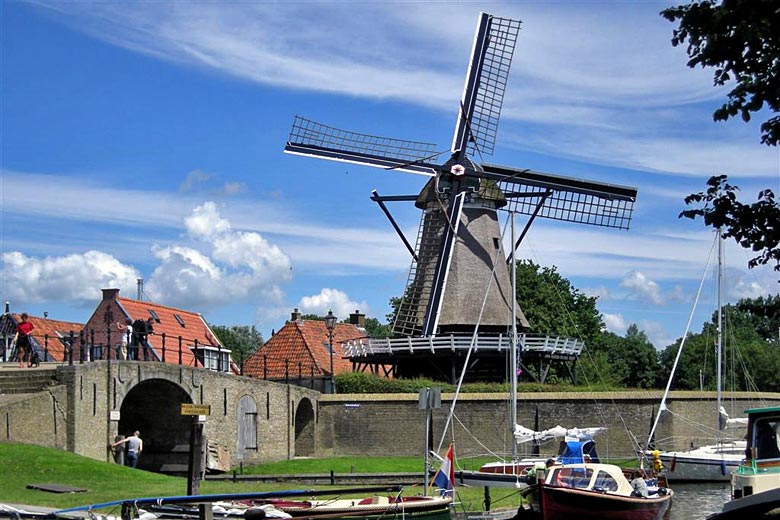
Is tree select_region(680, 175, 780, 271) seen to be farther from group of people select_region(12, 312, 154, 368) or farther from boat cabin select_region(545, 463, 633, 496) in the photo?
group of people select_region(12, 312, 154, 368)

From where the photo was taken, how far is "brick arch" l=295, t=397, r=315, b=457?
147 feet

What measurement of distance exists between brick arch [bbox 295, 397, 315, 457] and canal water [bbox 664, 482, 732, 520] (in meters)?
14.8

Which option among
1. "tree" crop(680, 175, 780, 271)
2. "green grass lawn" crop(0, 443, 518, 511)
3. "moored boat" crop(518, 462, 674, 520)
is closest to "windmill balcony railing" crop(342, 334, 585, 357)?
"green grass lawn" crop(0, 443, 518, 511)

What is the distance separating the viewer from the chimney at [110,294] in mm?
44375

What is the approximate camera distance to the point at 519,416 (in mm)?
43625

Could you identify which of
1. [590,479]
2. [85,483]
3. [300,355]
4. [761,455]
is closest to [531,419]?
[300,355]

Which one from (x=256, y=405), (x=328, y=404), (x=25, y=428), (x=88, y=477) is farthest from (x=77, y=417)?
(x=328, y=404)

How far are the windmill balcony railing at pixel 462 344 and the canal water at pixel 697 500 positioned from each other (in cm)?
1011

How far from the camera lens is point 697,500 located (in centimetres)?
3091

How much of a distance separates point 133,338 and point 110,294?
21.6 feet

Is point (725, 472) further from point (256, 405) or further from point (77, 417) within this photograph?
point (77, 417)

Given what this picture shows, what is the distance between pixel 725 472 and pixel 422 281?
15.8 meters

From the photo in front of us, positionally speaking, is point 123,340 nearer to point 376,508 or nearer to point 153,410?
point 153,410

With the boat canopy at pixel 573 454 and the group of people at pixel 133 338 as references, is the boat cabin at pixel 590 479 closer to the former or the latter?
the boat canopy at pixel 573 454
